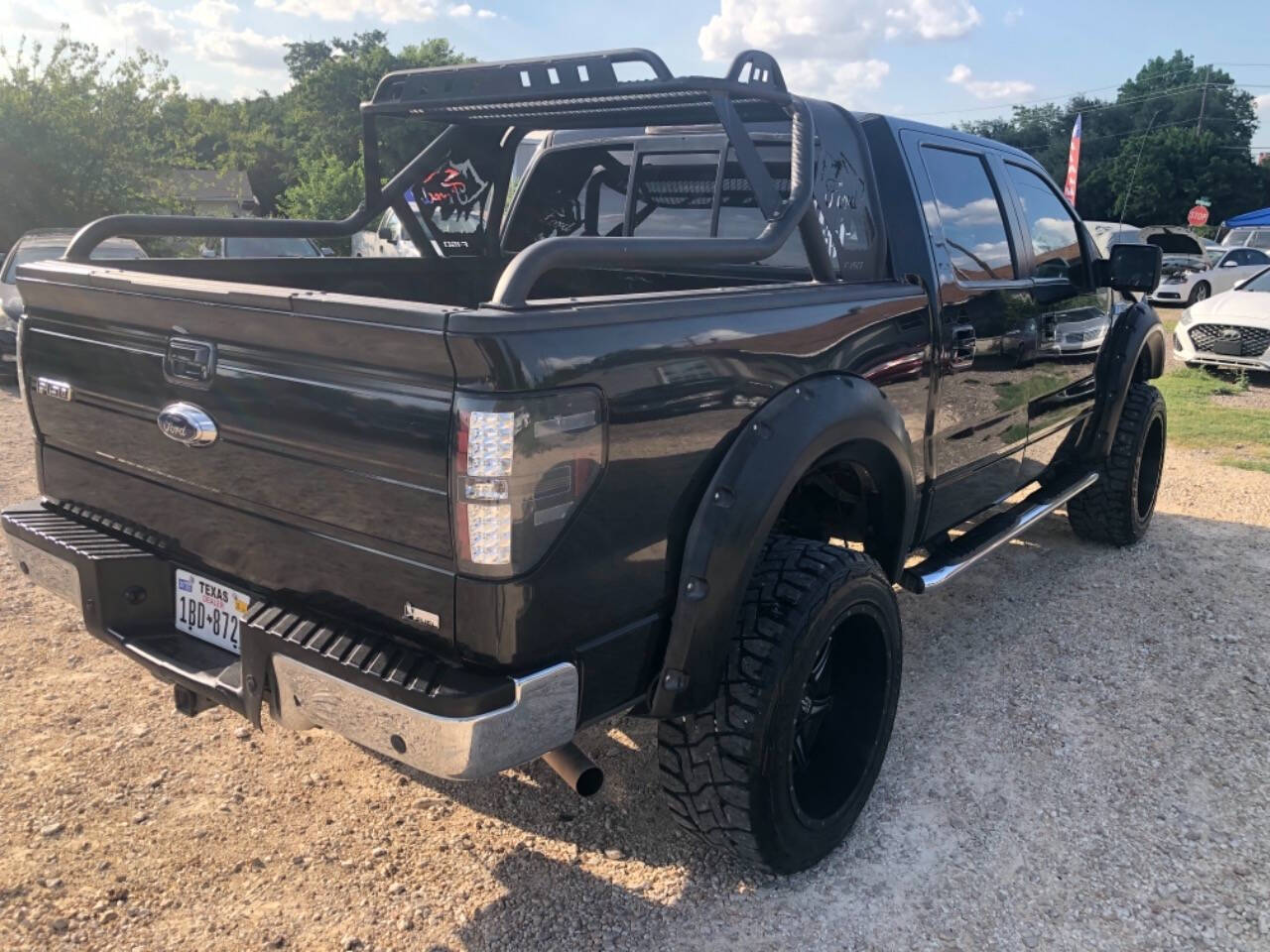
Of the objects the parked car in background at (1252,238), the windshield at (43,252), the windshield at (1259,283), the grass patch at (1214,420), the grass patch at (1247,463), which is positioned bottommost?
the grass patch at (1247,463)

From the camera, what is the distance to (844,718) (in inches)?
114

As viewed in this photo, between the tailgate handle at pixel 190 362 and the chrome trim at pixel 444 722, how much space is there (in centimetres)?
70

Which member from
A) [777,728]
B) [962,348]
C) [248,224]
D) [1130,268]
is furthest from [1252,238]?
[777,728]

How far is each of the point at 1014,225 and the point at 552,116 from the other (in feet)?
6.56

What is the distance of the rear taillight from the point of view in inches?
71.6

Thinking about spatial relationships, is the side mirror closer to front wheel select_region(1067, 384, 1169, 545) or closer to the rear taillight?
front wheel select_region(1067, 384, 1169, 545)

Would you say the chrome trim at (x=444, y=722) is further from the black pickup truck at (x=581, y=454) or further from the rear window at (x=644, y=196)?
the rear window at (x=644, y=196)

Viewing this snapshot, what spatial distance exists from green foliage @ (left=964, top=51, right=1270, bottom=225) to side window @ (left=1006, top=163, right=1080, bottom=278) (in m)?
38.2

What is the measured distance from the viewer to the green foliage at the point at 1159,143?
177ft

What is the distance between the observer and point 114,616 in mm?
2512

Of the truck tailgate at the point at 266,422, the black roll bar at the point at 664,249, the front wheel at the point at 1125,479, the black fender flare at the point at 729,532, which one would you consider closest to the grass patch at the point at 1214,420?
the front wheel at the point at 1125,479

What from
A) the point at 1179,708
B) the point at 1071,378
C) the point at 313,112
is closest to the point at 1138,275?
the point at 1071,378

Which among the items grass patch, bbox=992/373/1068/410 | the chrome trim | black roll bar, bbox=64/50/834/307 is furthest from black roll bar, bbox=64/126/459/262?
grass patch, bbox=992/373/1068/410

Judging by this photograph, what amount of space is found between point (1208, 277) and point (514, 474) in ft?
75.0
